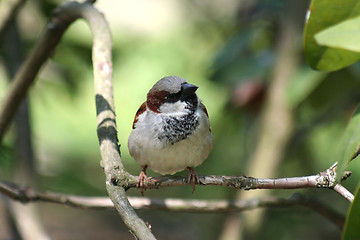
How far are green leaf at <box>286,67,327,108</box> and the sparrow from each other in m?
0.51

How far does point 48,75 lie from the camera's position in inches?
105

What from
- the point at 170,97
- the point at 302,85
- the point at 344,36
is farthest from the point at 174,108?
the point at 344,36

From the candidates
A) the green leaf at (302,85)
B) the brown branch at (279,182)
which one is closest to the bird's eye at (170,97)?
the brown branch at (279,182)

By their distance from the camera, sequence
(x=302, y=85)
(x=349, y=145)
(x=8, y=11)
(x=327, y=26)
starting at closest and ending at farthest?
(x=349, y=145) → (x=327, y=26) → (x=8, y=11) → (x=302, y=85)

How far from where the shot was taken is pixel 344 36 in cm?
78

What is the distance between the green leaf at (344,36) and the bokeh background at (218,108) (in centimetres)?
100

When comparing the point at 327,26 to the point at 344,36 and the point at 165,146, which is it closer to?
the point at 344,36

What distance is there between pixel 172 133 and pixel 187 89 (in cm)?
15

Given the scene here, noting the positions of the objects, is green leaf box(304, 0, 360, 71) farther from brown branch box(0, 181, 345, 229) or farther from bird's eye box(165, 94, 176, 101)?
brown branch box(0, 181, 345, 229)

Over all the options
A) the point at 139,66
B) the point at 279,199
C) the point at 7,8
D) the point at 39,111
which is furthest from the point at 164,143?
the point at 39,111

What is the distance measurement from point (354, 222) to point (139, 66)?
2.97 m

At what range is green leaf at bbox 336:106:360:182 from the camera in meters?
0.71

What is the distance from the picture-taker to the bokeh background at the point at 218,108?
2176mm

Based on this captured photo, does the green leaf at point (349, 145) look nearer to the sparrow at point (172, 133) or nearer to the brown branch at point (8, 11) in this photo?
the sparrow at point (172, 133)
